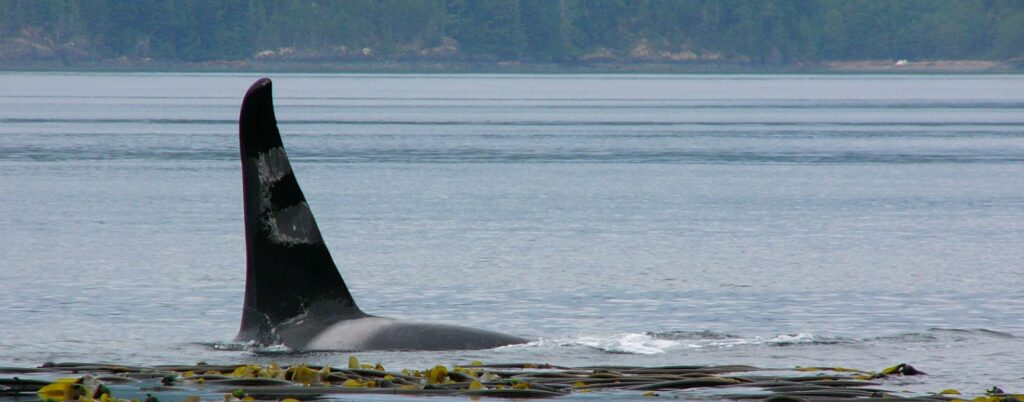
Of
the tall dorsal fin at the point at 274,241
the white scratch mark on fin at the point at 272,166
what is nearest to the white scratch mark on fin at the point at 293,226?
the tall dorsal fin at the point at 274,241

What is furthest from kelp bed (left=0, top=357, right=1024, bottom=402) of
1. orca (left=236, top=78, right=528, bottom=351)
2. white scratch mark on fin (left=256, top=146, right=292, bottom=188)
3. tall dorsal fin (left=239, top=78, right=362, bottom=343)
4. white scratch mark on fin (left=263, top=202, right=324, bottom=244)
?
white scratch mark on fin (left=256, top=146, right=292, bottom=188)

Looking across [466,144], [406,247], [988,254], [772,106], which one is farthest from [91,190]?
[772,106]

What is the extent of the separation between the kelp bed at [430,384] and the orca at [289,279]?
0.50 meters

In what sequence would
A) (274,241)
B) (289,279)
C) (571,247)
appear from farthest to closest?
(571,247) → (289,279) → (274,241)

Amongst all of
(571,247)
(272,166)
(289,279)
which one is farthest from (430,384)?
(571,247)

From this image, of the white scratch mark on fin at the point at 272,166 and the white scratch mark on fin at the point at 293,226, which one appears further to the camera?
the white scratch mark on fin at the point at 293,226

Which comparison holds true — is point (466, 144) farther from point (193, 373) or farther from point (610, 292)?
point (193, 373)

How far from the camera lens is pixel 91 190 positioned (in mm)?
45312

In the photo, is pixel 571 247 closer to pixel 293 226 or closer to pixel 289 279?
pixel 289 279

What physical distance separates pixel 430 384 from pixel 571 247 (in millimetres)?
18233

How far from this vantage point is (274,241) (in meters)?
14.6

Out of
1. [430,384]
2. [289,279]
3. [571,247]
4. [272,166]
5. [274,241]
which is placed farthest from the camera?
[571,247]

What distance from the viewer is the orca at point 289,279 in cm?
1433

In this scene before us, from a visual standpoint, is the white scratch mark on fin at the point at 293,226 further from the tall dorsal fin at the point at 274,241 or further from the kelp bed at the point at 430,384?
the kelp bed at the point at 430,384
